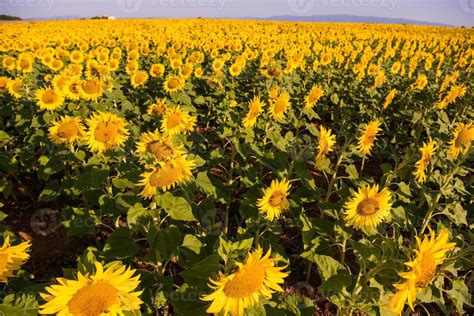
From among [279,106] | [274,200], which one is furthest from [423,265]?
[279,106]

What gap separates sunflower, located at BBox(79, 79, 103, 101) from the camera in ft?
19.4

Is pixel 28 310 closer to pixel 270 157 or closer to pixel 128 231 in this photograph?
pixel 128 231

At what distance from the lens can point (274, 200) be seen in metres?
3.54

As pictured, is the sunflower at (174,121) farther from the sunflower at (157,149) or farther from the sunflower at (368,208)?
the sunflower at (368,208)

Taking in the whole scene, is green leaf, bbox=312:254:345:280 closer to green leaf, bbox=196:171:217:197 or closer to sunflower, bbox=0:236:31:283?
green leaf, bbox=196:171:217:197

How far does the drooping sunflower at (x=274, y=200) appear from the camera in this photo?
3529 mm

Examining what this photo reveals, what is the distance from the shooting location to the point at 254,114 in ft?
18.7

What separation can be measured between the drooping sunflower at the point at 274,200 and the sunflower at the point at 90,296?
1.87 m

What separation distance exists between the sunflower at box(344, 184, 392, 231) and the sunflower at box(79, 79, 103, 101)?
4.98 metres

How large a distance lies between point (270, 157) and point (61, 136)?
2902 mm

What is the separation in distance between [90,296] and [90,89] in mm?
4965

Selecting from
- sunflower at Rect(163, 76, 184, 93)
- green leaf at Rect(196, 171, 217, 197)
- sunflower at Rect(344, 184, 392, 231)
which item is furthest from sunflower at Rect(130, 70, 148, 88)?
sunflower at Rect(344, 184, 392, 231)

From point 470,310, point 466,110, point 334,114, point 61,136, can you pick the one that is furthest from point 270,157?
point 466,110

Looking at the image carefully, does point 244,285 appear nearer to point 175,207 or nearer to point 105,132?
point 175,207
